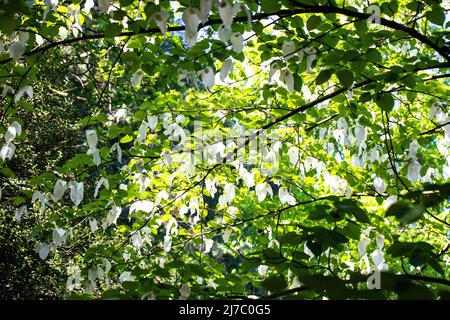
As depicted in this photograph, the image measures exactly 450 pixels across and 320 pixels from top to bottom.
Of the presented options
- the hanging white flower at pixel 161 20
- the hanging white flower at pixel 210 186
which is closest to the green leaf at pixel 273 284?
the hanging white flower at pixel 161 20

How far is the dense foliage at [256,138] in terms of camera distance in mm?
1826

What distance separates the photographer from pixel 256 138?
3369mm

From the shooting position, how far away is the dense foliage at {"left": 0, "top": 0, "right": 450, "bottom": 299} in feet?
5.99

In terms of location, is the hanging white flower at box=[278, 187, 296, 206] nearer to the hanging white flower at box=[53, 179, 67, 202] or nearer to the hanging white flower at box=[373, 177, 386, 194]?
the hanging white flower at box=[373, 177, 386, 194]

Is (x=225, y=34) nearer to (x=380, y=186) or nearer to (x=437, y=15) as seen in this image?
(x=437, y=15)

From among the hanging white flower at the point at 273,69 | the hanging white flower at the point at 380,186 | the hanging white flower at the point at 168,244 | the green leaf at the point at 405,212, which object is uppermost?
the hanging white flower at the point at 273,69

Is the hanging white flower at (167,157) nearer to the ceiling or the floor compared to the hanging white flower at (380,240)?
nearer to the ceiling

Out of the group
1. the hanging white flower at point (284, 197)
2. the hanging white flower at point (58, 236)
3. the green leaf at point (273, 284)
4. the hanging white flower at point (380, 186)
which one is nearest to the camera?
the green leaf at point (273, 284)

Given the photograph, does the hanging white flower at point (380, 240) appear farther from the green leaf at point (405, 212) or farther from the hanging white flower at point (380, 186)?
the green leaf at point (405, 212)

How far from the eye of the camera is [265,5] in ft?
7.41

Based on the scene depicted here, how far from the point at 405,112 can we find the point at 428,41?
1914 mm
